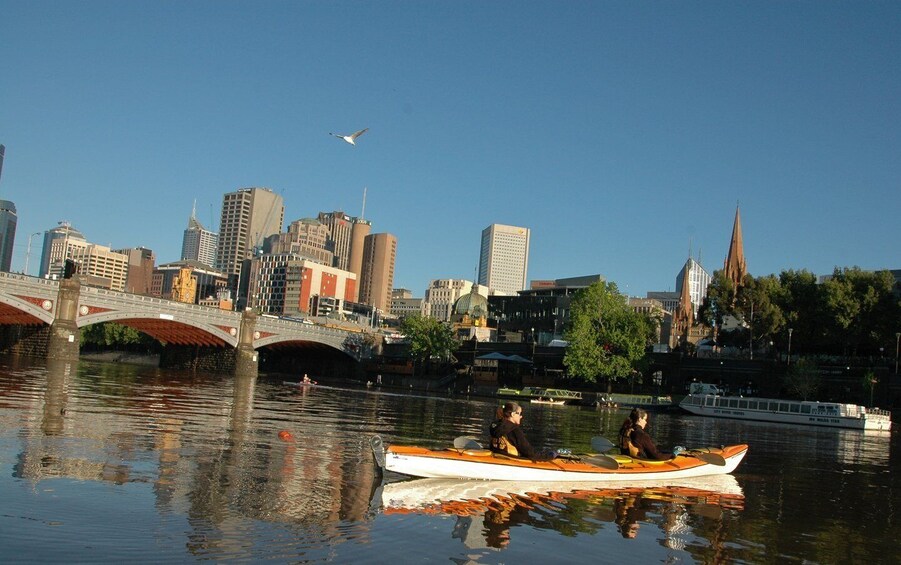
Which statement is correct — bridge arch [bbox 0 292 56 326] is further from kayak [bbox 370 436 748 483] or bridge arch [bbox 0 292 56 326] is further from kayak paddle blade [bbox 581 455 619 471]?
kayak paddle blade [bbox 581 455 619 471]

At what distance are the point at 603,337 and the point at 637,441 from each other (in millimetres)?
72653

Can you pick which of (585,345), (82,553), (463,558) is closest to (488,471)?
(463,558)

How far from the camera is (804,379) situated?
8394 cm

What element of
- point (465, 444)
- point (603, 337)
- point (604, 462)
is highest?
point (603, 337)

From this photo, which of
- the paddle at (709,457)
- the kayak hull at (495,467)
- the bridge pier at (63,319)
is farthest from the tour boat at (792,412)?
Result: the bridge pier at (63,319)

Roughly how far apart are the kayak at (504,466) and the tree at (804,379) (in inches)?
2706

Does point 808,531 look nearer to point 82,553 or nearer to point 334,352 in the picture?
point 82,553

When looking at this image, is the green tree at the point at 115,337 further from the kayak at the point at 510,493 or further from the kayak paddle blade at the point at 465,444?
the kayak at the point at 510,493

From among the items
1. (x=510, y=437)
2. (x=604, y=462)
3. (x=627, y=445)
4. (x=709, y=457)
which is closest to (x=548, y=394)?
(x=709, y=457)

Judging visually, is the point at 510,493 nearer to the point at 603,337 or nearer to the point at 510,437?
the point at 510,437

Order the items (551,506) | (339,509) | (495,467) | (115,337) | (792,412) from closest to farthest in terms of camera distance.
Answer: (339,509), (551,506), (495,467), (792,412), (115,337)

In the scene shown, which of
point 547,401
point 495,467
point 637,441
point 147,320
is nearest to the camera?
point 495,467

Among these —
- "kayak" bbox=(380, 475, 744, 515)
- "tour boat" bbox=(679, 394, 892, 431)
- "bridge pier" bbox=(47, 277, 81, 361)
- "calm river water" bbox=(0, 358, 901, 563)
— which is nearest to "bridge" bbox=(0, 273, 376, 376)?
"bridge pier" bbox=(47, 277, 81, 361)

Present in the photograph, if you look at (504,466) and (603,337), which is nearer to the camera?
(504,466)
